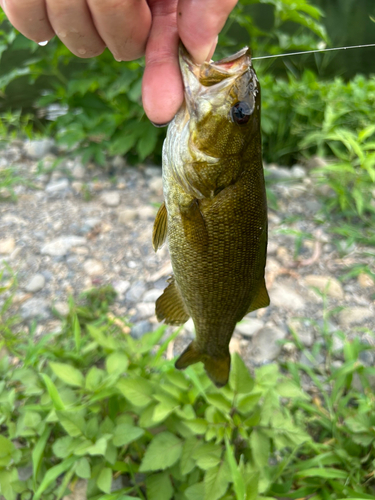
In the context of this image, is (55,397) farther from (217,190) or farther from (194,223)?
(217,190)

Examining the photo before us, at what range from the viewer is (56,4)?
1286 millimetres

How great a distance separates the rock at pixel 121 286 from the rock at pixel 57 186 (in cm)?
144

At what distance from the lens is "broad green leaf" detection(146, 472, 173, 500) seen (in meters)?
1.59

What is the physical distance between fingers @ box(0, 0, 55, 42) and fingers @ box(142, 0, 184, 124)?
0.38 meters

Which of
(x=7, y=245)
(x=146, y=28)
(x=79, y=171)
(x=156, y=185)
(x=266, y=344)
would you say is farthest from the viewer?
(x=79, y=171)

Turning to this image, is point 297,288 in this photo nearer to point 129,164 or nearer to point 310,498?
point 310,498

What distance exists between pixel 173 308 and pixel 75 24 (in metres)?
1.23

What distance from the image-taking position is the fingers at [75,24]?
1.29 metres

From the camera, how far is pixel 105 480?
1532 mm

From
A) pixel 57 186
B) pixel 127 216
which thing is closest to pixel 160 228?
pixel 127 216

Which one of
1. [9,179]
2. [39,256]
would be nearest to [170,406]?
[39,256]

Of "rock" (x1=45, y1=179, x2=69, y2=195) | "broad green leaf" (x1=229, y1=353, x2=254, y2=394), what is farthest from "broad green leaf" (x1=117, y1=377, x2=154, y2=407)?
"rock" (x1=45, y1=179, x2=69, y2=195)

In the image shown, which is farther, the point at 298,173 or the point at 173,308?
the point at 298,173

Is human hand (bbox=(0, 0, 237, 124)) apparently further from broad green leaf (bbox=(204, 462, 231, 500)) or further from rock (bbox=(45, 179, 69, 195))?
rock (bbox=(45, 179, 69, 195))
